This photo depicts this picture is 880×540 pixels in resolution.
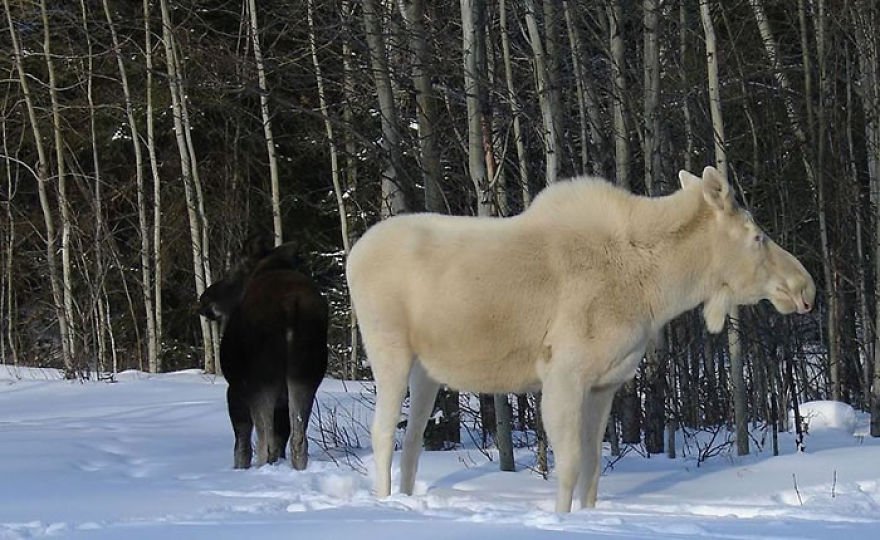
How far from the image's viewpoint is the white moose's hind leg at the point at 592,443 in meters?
7.77

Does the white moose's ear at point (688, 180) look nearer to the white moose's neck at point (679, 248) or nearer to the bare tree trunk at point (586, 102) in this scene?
the white moose's neck at point (679, 248)

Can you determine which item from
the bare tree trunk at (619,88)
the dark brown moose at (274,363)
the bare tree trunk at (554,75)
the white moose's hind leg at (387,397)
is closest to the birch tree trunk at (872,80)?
the bare tree trunk at (619,88)

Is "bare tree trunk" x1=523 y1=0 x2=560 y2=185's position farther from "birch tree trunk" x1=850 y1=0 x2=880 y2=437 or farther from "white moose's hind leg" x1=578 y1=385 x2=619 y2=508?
"birch tree trunk" x1=850 y1=0 x2=880 y2=437

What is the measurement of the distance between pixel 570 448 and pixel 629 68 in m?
5.48

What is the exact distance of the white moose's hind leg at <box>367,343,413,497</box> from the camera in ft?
26.1

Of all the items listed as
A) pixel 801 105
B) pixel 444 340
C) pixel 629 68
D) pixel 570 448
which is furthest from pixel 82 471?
pixel 801 105

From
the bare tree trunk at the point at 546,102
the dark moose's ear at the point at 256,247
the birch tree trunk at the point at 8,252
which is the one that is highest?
the birch tree trunk at the point at 8,252

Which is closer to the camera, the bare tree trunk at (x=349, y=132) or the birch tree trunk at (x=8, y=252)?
the bare tree trunk at (x=349, y=132)

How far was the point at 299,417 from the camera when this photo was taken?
9.80 m

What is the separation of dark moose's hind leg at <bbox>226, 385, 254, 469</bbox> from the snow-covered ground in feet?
0.55

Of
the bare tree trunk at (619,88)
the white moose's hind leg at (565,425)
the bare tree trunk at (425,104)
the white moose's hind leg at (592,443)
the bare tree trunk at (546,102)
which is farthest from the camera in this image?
the bare tree trunk at (425,104)

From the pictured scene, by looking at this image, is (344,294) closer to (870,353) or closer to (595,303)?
(870,353)

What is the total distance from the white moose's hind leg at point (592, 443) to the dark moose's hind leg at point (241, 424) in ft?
10.3

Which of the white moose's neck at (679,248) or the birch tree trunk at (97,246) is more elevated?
the birch tree trunk at (97,246)
